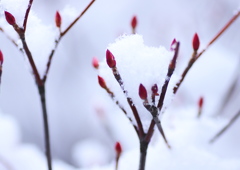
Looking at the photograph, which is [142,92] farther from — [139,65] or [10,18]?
[10,18]

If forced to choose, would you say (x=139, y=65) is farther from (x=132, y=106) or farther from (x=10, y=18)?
(x=10, y=18)

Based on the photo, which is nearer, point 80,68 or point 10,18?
point 10,18

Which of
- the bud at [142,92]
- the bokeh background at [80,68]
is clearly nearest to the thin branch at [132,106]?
the bud at [142,92]

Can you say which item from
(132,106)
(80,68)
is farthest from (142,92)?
(80,68)

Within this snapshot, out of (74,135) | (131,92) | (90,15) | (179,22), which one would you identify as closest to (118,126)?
(74,135)

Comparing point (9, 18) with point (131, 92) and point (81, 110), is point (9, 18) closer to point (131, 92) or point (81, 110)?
point (131, 92)

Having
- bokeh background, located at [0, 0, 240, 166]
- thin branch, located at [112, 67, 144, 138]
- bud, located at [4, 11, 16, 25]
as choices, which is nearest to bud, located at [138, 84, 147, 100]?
thin branch, located at [112, 67, 144, 138]

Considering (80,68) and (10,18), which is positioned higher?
(10,18)

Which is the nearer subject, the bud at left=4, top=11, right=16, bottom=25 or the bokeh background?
the bud at left=4, top=11, right=16, bottom=25

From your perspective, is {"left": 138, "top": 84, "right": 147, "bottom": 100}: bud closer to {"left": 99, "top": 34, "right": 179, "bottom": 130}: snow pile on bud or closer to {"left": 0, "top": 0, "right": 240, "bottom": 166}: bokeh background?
{"left": 99, "top": 34, "right": 179, "bottom": 130}: snow pile on bud

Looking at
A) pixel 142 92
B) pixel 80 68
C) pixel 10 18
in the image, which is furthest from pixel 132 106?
pixel 80 68

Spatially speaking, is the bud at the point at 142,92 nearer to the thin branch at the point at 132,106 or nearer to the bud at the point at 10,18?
the thin branch at the point at 132,106
